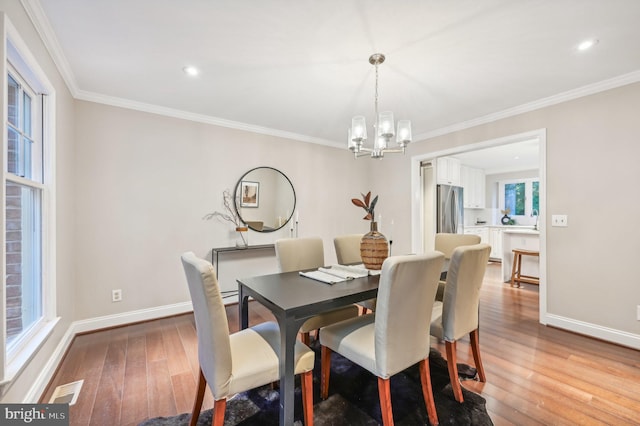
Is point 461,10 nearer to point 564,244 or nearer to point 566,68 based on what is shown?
point 566,68

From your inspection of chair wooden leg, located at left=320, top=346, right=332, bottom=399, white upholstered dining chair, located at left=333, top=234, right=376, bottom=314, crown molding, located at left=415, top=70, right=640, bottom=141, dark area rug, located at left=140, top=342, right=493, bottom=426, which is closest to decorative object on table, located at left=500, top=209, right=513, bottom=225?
crown molding, located at left=415, top=70, right=640, bottom=141

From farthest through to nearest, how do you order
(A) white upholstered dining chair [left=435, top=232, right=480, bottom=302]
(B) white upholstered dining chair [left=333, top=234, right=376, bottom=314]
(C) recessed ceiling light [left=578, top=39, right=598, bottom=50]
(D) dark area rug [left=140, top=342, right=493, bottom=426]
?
(B) white upholstered dining chair [left=333, top=234, right=376, bottom=314] < (A) white upholstered dining chair [left=435, top=232, right=480, bottom=302] < (C) recessed ceiling light [left=578, top=39, right=598, bottom=50] < (D) dark area rug [left=140, top=342, right=493, bottom=426]

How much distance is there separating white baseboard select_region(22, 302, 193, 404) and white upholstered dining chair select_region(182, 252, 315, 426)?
44.8 inches

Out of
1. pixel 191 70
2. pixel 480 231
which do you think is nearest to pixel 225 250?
pixel 191 70

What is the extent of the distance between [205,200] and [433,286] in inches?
114

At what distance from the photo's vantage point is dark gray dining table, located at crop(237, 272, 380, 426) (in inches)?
50.6

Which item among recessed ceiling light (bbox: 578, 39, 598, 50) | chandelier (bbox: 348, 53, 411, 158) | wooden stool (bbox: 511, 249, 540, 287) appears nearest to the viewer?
recessed ceiling light (bbox: 578, 39, 598, 50)

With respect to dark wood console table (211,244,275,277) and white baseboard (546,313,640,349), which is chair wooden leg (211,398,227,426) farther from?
white baseboard (546,313,640,349)

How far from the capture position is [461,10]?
1.65 meters

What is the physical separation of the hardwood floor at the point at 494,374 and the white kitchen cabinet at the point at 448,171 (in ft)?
9.57

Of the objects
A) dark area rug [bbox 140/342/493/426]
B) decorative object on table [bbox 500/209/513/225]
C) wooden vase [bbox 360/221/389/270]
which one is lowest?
dark area rug [bbox 140/342/493/426]

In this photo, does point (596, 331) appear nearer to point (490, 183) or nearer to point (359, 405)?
point (359, 405)

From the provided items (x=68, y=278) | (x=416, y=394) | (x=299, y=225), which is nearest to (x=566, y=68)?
(x=416, y=394)

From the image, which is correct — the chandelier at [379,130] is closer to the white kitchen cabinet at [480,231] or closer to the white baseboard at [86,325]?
the white baseboard at [86,325]
